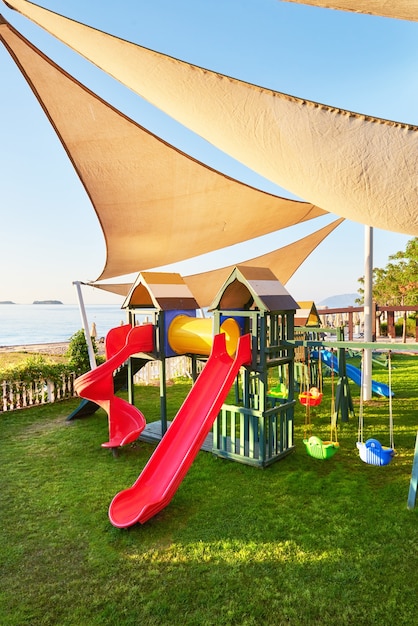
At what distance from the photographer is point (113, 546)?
3.44 meters

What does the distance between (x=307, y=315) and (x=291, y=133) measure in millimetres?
7983

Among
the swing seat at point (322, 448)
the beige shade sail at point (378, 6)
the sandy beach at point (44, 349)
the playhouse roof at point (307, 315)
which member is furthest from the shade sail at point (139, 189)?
the sandy beach at point (44, 349)

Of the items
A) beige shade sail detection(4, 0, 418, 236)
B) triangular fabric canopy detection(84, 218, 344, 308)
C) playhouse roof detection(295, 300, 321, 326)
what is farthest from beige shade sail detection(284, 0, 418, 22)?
playhouse roof detection(295, 300, 321, 326)

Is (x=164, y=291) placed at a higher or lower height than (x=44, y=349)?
higher

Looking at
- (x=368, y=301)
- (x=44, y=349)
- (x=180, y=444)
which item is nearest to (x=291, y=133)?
(x=180, y=444)

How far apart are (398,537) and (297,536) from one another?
842 mm

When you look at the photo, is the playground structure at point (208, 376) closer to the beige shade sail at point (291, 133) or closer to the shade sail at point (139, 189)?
the shade sail at point (139, 189)

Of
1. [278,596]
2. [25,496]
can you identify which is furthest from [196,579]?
[25,496]

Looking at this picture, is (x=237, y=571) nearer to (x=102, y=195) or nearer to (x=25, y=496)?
(x=25, y=496)

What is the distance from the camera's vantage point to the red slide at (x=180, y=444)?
3814mm

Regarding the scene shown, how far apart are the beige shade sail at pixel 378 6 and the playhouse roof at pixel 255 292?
318 centimetres

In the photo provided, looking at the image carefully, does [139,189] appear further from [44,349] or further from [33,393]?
[44,349]

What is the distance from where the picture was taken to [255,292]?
16.8ft

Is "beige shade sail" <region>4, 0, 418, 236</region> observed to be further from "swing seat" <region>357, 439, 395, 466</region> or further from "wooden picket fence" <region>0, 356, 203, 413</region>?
"wooden picket fence" <region>0, 356, 203, 413</region>
